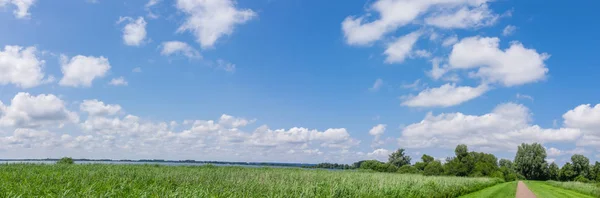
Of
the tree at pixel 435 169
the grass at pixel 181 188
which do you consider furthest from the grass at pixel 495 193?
the tree at pixel 435 169

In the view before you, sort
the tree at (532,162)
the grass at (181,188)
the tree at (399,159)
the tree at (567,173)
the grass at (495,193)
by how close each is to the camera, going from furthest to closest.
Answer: the tree at (399,159) < the tree at (532,162) < the tree at (567,173) < the grass at (495,193) < the grass at (181,188)

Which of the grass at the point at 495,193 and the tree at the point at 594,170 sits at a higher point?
the tree at the point at 594,170

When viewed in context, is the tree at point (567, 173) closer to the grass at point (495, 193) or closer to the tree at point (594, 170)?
the tree at point (594, 170)

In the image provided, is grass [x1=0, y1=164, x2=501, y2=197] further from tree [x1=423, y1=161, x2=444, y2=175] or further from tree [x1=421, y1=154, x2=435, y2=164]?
tree [x1=421, y1=154, x2=435, y2=164]

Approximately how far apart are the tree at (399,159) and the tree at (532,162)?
109ft

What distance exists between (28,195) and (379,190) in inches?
578

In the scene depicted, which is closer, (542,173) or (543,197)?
(543,197)

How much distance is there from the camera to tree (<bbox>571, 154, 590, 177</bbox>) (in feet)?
362

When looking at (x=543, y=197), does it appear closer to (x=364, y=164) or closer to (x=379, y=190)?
(x=379, y=190)

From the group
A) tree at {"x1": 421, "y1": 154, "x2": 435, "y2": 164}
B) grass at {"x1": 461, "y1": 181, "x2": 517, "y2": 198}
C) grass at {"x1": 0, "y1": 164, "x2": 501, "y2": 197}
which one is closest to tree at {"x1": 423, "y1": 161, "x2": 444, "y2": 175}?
tree at {"x1": 421, "y1": 154, "x2": 435, "y2": 164}

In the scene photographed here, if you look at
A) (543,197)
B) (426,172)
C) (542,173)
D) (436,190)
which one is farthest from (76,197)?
(542,173)

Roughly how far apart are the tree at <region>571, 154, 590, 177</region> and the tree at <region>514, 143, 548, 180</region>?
291 inches

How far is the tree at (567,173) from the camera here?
360ft

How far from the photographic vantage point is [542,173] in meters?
114
